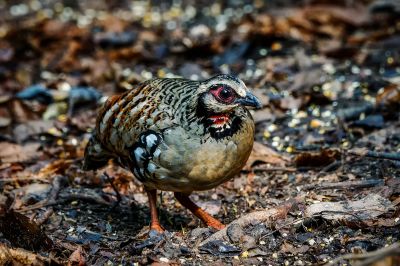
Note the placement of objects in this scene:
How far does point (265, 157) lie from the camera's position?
7.35 m

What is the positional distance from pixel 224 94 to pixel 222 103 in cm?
7

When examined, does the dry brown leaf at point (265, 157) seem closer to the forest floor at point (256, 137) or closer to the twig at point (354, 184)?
the forest floor at point (256, 137)

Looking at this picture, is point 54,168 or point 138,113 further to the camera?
point 54,168

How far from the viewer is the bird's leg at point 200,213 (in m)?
6.10

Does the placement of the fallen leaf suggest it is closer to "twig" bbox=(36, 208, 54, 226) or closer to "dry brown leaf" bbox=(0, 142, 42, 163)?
"twig" bbox=(36, 208, 54, 226)

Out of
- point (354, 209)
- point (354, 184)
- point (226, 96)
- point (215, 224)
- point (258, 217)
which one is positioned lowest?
point (215, 224)

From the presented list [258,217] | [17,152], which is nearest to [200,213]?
[258,217]

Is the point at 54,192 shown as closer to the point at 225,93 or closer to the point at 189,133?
the point at 189,133

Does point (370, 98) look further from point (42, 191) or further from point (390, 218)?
point (42, 191)

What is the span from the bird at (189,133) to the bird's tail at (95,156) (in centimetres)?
55

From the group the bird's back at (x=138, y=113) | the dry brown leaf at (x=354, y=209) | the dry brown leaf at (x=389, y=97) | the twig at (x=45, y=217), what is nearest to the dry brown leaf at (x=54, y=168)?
the twig at (x=45, y=217)

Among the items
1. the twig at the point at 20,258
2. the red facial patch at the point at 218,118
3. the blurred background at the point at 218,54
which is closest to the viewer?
the twig at the point at 20,258

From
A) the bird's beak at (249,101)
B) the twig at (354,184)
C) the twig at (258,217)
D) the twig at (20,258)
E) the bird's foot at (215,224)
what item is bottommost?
the twig at (20,258)

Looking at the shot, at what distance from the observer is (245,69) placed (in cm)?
989
